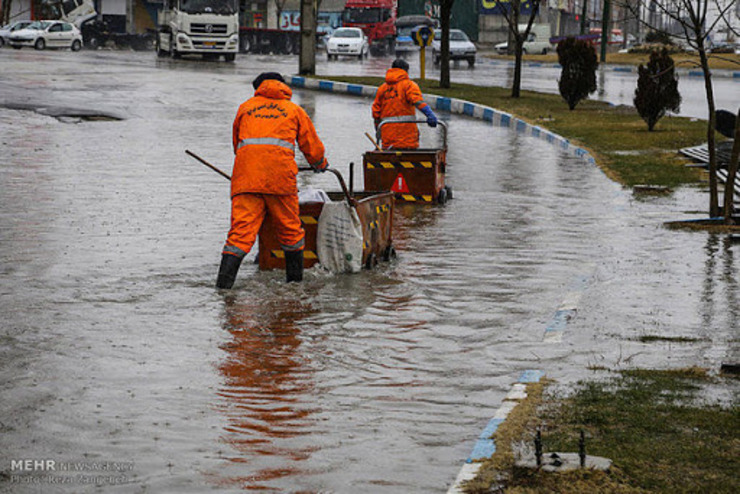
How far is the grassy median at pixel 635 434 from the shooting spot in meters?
4.59

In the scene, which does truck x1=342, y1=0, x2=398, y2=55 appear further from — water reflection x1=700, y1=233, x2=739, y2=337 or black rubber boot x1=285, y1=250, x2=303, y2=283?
black rubber boot x1=285, y1=250, x2=303, y2=283

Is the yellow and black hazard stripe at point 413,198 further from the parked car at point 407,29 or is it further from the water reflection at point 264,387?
the parked car at point 407,29

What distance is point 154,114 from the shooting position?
880 inches

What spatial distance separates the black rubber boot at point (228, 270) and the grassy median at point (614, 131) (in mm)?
7837

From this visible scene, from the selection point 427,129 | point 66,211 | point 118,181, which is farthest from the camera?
point 427,129

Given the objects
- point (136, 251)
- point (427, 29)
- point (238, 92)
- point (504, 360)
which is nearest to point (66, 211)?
point (136, 251)

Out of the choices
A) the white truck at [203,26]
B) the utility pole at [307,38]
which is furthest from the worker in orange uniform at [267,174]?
the white truck at [203,26]

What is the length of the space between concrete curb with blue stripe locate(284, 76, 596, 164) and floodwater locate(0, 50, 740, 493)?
14.1 ft

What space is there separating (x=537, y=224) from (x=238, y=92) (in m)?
17.2

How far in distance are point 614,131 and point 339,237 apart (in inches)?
547

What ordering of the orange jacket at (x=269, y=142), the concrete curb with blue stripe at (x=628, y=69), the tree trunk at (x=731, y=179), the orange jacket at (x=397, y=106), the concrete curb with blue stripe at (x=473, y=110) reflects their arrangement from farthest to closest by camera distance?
the concrete curb with blue stripe at (x=628, y=69), the concrete curb with blue stripe at (x=473, y=110), the orange jacket at (x=397, y=106), the tree trunk at (x=731, y=179), the orange jacket at (x=269, y=142)

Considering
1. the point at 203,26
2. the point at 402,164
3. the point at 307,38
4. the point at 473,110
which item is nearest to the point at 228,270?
the point at 402,164

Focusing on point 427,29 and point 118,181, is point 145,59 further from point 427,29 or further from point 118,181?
point 118,181

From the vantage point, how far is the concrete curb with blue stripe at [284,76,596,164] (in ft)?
64.4
